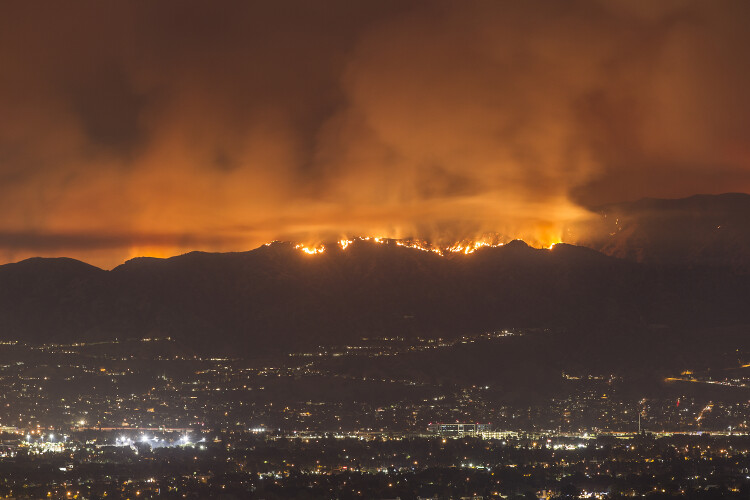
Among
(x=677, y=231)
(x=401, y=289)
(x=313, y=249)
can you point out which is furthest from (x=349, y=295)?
(x=677, y=231)

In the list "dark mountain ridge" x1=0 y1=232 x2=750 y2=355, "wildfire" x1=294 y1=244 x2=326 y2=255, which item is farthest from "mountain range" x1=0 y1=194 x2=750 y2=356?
"wildfire" x1=294 y1=244 x2=326 y2=255

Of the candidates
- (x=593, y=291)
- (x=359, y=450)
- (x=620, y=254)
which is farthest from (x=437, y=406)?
A: (x=620, y=254)

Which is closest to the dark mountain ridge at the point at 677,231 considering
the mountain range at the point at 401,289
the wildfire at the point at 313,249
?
the mountain range at the point at 401,289

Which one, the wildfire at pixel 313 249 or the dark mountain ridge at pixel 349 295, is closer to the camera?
the dark mountain ridge at pixel 349 295

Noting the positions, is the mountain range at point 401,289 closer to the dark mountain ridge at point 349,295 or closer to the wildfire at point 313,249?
the dark mountain ridge at point 349,295

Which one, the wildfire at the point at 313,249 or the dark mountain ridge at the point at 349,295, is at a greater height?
the wildfire at the point at 313,249

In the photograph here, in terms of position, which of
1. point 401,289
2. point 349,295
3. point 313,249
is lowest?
point 349,295

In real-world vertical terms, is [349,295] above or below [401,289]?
below

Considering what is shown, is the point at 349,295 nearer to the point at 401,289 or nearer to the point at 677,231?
the point at 401,289

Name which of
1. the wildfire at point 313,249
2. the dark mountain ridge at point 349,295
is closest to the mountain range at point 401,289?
the dark mountain ridge at point 349,295

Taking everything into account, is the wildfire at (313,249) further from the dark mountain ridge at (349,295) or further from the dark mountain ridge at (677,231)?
the dark mountain ridge at (677,231)
